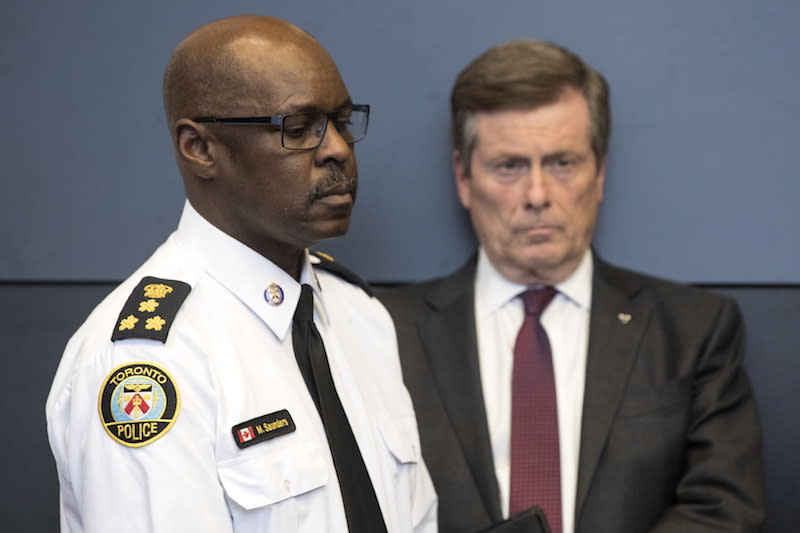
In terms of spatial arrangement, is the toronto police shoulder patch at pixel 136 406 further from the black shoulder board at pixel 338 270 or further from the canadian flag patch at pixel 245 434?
the black shoulder board at pixel 338 270

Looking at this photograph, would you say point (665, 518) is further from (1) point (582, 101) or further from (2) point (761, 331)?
(1) point (582, 101)

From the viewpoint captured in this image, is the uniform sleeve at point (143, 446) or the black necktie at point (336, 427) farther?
the black necktie at point (336, 427)

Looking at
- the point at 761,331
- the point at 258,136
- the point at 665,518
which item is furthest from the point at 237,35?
the point at 761,331

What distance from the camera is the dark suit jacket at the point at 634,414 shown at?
1708 millimetres

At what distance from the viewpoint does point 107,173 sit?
6.79ft

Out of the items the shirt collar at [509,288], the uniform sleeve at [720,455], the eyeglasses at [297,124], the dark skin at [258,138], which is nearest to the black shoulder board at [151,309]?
the dark skin at [258,138]

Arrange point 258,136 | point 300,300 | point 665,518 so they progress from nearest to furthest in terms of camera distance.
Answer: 1. point 258,136
2. point 300,300
3. point 665,518

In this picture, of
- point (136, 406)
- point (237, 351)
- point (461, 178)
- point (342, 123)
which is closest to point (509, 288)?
point (461, 178)

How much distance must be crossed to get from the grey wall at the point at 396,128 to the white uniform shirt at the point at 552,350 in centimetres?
25

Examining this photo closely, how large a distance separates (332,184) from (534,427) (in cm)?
77

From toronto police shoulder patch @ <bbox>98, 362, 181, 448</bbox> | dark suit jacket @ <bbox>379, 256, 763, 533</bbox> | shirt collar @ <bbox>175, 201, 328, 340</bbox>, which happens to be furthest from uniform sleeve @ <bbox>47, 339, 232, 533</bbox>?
dark suit jacket @ <bbox>379, 256, 763, 533</bbox>

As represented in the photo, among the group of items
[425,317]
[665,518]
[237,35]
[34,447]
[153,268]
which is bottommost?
[665,518]

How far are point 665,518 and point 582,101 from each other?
833mm

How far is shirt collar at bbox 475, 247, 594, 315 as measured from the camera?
190 centimetres
